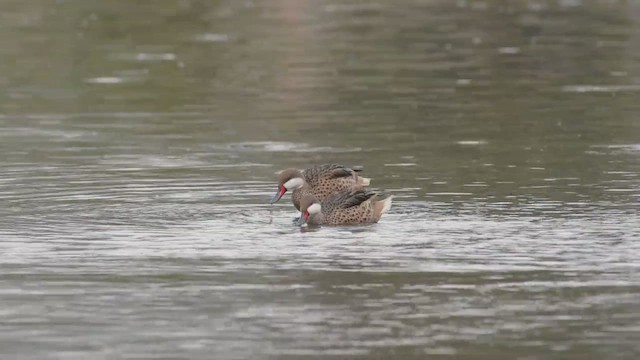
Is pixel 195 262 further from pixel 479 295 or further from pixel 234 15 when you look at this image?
pixel 234 15

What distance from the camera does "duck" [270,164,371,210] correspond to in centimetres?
1547

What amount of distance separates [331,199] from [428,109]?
290 inches

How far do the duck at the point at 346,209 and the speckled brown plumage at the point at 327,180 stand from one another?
775 mm

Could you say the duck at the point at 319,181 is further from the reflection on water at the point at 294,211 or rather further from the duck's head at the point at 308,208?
the duck's head at the point at 308,208

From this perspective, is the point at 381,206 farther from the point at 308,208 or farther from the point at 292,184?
the point at 292,184

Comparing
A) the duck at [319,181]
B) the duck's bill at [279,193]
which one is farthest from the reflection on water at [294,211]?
the duck at [319,181]

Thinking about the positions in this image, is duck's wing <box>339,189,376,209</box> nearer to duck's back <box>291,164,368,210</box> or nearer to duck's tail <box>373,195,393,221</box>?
duck's tail <box>373,195,393,221</box>

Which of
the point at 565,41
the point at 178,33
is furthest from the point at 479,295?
the point at 178,33

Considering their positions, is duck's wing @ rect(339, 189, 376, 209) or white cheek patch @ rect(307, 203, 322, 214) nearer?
Answer: duck's wing @ rect(339, 189, 376, 209)

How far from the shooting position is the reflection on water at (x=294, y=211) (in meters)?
10.7

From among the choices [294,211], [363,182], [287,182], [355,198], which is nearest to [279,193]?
[287,182]

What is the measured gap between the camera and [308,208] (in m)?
14.6

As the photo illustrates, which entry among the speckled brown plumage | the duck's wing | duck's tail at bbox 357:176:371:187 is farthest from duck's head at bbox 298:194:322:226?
duck's tail at bbox 357:176:371:187

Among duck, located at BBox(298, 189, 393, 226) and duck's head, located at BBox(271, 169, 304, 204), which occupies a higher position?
duck's head, located at BBox(271, 169, 304, 204)
